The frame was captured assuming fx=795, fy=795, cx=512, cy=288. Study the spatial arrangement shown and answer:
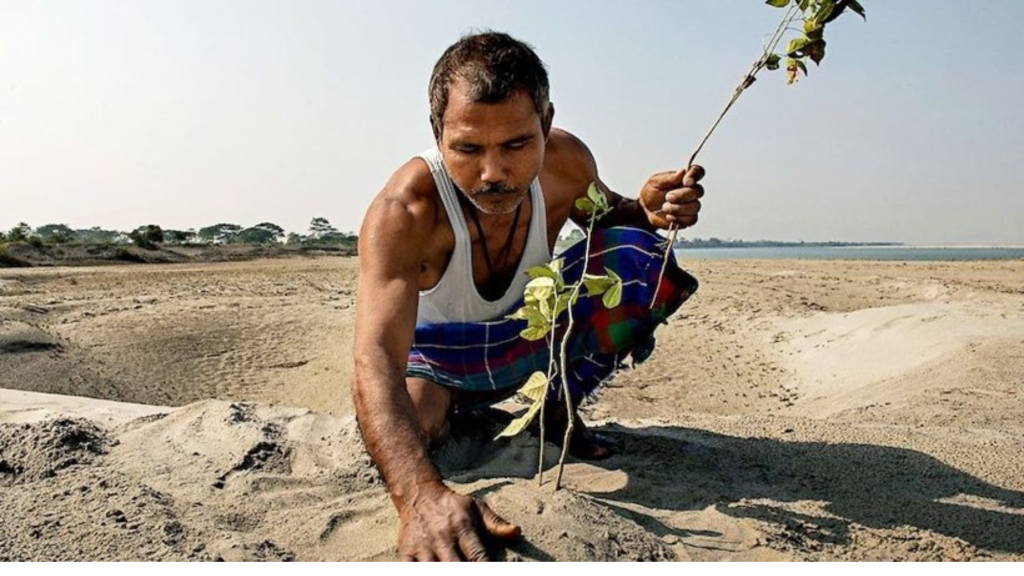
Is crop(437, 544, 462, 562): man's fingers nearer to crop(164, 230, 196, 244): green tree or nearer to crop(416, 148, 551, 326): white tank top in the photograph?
crop(416, 148, 551, 326): white tank top

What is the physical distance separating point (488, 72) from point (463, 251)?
59 cm

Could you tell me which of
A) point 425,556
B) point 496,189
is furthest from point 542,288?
point 425,556

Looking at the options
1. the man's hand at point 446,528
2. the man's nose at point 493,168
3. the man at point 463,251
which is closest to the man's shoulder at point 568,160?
the man at point 463,251

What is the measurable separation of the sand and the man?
14 centimetres

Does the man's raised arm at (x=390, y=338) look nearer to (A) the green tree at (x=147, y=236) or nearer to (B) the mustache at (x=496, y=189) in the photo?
(B) the mustache at (x=496, y=189)

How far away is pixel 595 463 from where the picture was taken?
8.13ft

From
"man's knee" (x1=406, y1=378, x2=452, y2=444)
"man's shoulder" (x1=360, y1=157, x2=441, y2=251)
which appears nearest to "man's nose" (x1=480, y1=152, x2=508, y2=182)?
"man's shoulder" (x1=360, y1=157, x2=441, y2=251)

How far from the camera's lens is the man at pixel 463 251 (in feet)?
5.55

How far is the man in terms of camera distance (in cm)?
169

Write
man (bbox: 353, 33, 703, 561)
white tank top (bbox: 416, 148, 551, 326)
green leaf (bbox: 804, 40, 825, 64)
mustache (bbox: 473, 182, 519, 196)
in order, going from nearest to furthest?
man (bbox: 353, 33, 703, 561) → green leaf (bbox: 804, 40, 825, 64) → mustache (bbox: 473, 182, 519, 196) → white tank top (bbox: 416, 148, 551, 326)

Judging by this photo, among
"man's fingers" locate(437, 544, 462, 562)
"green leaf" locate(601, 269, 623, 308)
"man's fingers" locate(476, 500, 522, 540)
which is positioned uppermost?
"green leaf" locate(601, 269, 623, 308)
